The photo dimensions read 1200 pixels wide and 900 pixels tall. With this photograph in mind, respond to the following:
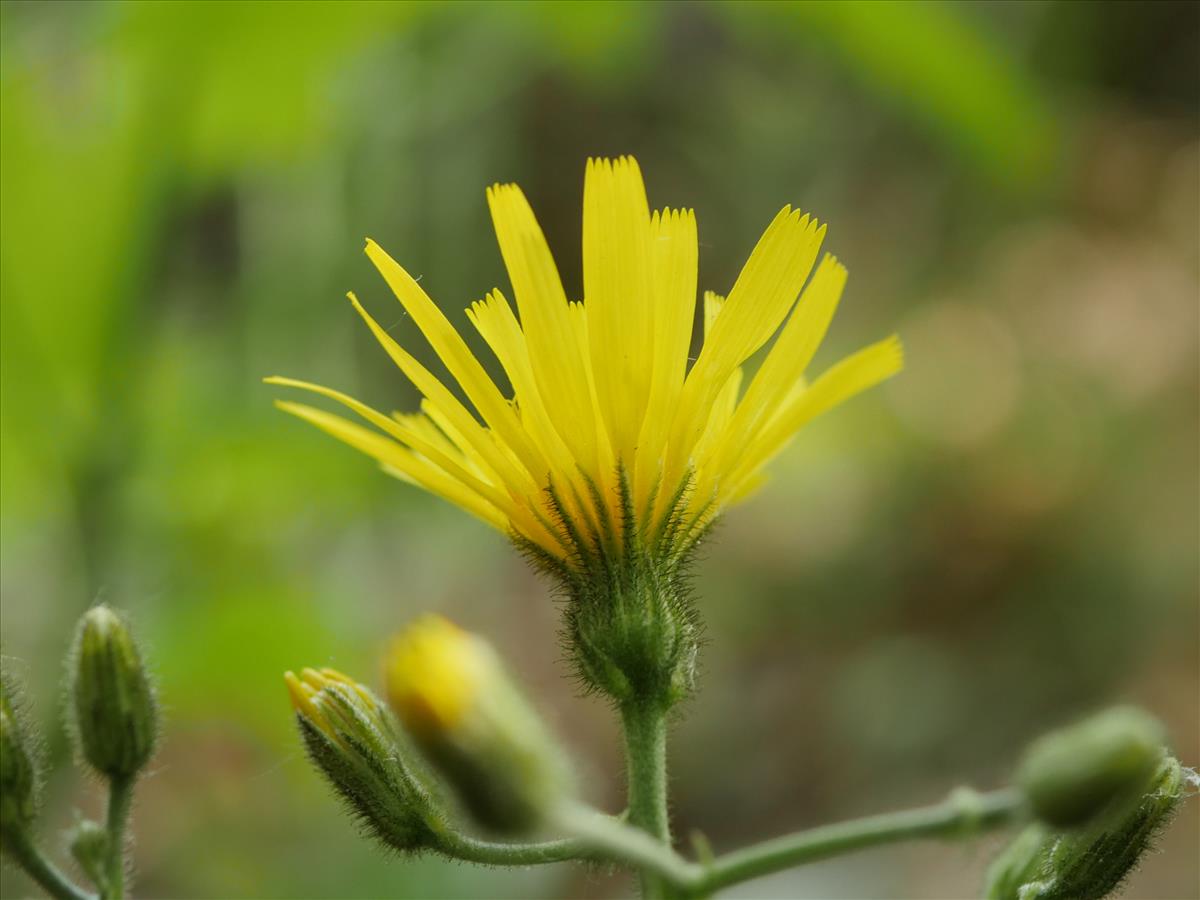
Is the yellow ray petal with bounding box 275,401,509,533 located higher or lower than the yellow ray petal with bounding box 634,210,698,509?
lower

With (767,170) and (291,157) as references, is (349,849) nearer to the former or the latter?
(291,157)

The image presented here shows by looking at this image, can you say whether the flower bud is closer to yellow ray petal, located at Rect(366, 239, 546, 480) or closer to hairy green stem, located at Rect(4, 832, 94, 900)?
yellow ray petal, located at Rect(366, 239, 546, 480)

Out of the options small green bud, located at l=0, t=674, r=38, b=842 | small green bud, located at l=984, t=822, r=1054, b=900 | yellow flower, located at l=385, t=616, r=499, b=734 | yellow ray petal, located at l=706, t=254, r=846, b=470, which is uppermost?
yellow ray petal, located at l=706, t=254, r=846, b=470

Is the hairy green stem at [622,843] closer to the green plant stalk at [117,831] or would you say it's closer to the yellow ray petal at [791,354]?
the yellow ray petal at [791,354]

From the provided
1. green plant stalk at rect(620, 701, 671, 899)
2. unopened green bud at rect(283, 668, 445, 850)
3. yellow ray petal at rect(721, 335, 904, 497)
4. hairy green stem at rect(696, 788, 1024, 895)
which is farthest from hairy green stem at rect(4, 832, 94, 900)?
yellow ray petal at rect(721, 335, 904, 497)

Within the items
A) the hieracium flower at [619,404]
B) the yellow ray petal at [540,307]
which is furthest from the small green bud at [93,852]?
the yellow ray petal at [540,307]

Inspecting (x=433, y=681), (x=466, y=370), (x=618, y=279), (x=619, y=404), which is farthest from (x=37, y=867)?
(x=618, y=279)

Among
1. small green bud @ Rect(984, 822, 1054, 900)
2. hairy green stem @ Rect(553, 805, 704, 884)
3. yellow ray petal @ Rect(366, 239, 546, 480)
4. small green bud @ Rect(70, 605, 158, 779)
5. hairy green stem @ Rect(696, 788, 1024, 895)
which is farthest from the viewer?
small green bud @ Rect(70, 605, 158, 779)

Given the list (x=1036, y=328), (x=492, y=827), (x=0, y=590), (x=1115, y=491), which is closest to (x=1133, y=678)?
(x=1115, y=491)
